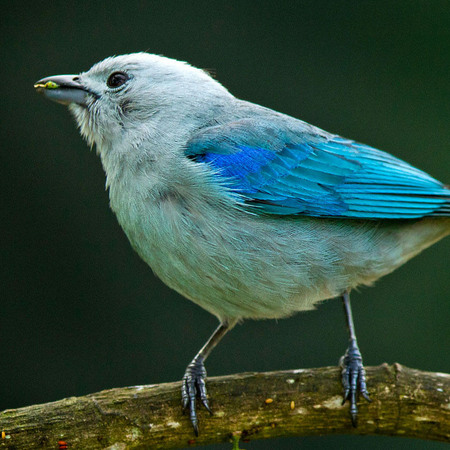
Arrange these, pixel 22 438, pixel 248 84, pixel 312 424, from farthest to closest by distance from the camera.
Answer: pixel 248 84 → pixel 312 424 → pixel 22 438

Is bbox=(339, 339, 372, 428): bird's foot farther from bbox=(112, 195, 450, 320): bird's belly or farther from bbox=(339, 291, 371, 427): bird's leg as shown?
bbox=(112, 195, 450, 320): bird's belly

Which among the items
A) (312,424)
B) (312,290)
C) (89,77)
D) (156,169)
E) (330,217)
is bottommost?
(312,424)

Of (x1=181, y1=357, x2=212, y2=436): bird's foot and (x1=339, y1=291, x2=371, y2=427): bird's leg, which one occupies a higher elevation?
(x1=181, y1=357, x2=212, y2=436): bird's foot

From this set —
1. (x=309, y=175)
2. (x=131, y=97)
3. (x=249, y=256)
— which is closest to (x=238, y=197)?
(x=249, y=256)

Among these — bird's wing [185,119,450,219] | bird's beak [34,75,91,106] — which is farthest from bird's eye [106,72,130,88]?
bird's wing [185,119,450,219]

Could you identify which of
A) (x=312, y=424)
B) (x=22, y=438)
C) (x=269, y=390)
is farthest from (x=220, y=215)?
(x=22, y=438)

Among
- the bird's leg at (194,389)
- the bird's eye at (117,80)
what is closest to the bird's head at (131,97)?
the bird's eye at (117,80)

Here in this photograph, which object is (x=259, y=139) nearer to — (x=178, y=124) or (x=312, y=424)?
(x=178, y=124)
